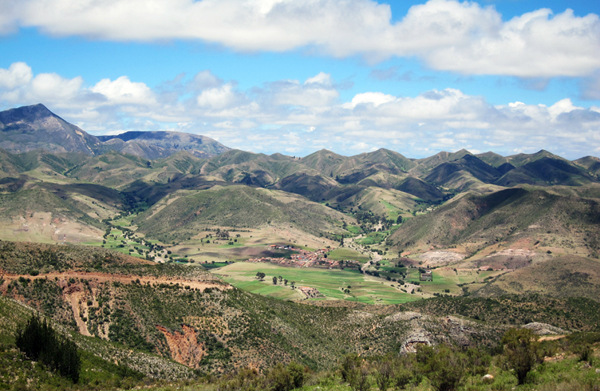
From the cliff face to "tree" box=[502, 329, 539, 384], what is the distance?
1668 inches

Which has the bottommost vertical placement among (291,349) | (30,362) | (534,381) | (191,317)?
(291,349)

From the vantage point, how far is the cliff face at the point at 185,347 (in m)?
63.1

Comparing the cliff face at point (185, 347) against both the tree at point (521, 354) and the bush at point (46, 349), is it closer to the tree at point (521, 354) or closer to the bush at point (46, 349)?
the bush at point (46, 349)

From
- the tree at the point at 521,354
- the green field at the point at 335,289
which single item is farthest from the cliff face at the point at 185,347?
the green field at the point at 335,289

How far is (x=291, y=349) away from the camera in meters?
71.1

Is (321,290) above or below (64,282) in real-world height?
below

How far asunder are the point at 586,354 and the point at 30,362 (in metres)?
45.6

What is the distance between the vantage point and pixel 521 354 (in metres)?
32.4

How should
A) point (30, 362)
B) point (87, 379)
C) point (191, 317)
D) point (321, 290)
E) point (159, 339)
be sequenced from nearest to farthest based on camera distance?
1. point (30, 362)
2. point (87, 379)
3. point (159, 339)
4. point (191, 317)
5. point (321, 290)

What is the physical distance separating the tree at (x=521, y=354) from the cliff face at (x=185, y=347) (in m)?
42.4

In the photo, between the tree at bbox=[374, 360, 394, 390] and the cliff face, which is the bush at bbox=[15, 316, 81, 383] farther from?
the tree at bbox=[374, 360, 394, 390]

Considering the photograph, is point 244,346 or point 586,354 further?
point 244,346

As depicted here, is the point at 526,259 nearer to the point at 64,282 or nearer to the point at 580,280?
the point at 580,280

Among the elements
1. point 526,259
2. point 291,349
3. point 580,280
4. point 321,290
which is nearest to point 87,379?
point 291,349
